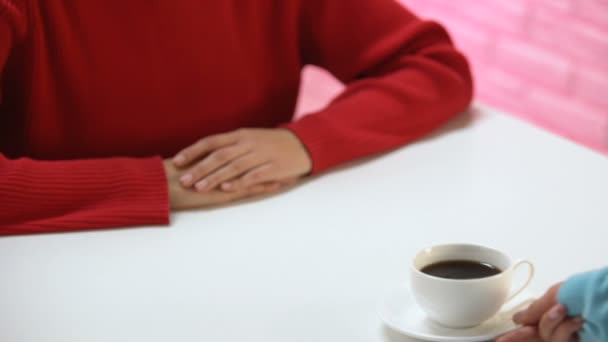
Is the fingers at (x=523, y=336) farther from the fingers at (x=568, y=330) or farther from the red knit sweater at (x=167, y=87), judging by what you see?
the red knit sweater at (x=167, y=87)

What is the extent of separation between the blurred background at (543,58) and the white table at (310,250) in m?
0.93

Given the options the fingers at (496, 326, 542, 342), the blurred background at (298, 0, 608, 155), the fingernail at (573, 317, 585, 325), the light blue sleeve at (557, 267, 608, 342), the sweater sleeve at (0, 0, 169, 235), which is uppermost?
the light blue sleeve at (557, 267, 608, 342)

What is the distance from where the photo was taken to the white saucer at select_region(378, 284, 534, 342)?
790 mm

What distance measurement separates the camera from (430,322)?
818mm

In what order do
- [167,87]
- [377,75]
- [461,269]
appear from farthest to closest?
[377,75] < [167,87] < [461,269]

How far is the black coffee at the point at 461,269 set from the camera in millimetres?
826

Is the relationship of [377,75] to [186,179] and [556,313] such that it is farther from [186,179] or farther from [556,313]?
[556,313]

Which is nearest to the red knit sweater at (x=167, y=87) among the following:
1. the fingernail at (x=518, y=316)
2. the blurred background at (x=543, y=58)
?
the fingernail at (x=518, y=316)

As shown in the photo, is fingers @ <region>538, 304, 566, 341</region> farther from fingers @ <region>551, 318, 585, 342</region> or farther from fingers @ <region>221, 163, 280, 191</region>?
fingers @ <region>221, 163, 280, 191</region>

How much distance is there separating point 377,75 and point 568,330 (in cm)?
73

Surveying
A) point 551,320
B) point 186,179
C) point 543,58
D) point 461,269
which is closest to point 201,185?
point 186,179

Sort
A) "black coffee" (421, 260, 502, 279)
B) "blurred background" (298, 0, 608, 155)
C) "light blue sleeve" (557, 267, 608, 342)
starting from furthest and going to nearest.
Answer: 1. "blurred background" (298, 0, 608, 155)
2. "black coffee" (421, 260, 502, 279)
3. "light blue sleeve" (557, 267, 608, 342)

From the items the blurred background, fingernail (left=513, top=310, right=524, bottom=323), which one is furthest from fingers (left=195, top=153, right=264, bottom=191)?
the blurred background

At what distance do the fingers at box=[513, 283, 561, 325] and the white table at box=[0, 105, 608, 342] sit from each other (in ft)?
0.38
